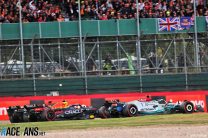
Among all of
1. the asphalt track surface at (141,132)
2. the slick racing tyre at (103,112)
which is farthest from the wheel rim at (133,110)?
the asphalt track surface at (141,132)

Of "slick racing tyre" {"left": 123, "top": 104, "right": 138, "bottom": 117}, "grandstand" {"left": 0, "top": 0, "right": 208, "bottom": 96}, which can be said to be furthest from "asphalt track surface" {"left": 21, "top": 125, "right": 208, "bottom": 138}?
"grandstand" {"left": 0, "top": 0, "right": 208, "bottom": 96}

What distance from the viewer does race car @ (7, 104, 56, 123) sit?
25.8m

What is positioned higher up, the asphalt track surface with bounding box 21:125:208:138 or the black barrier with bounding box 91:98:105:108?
the black barrier with bounding box 91:98:105:108

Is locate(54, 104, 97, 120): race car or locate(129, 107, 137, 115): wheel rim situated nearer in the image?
locate(54, 104, 97, 120): race car

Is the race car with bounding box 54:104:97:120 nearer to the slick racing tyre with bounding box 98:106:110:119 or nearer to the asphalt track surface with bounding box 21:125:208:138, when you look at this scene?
the slick racing tyre with bounding box 98:106:110:119

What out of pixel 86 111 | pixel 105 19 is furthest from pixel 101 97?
pixel 105 19

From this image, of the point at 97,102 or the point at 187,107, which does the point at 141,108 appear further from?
the point at 97,102

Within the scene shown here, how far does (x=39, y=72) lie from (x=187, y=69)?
28.2 feet

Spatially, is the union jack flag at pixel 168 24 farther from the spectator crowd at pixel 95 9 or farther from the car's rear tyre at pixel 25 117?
the car's rear tyre at pixel 25 117

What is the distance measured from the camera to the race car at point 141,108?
26422 mm

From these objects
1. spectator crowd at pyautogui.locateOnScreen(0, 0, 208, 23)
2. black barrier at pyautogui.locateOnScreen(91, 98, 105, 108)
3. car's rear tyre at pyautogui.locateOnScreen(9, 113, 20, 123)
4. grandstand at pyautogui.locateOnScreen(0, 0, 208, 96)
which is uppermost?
spectator crowd at pyautogui.locateOnScreen(0, 0, 208, 23)

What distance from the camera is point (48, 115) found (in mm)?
25891

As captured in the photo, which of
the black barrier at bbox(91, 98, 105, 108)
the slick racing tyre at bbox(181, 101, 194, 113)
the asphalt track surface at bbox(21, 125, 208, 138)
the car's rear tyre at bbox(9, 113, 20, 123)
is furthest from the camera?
the black barrier at bbox(91, 98, 105, 108)

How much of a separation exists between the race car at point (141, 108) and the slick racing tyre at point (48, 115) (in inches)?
84.8
